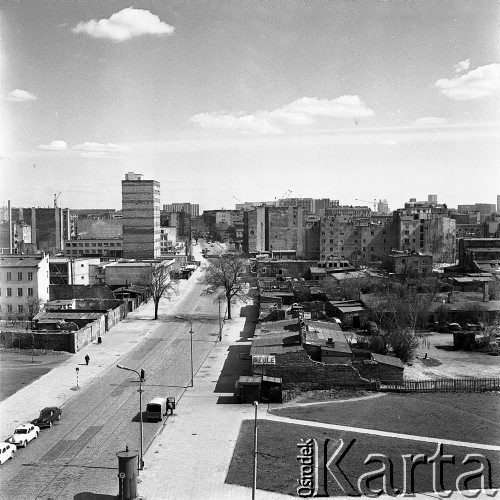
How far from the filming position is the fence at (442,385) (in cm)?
2915

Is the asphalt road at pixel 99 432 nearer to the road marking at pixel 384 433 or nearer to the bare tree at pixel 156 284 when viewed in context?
the road marking at pixel 384 433

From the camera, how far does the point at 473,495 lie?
1830 cm

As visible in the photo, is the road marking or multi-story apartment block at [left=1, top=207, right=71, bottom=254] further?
multi-story apartment block at [left=1, top=207, right=71, bottom=254]

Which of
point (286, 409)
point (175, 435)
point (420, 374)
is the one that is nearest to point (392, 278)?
point (420, 374)

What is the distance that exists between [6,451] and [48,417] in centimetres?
368

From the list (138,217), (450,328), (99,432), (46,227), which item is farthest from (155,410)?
(46,227)

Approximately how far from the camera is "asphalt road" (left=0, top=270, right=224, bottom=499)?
1917cm

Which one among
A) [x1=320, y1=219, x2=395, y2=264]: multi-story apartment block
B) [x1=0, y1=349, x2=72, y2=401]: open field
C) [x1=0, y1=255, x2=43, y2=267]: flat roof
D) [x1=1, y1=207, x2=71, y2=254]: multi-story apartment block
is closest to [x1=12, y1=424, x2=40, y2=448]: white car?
Answer: [x1=0, y1=349, x2=72, y2=401]: open field

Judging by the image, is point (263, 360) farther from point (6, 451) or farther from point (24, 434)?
point (6, 451)

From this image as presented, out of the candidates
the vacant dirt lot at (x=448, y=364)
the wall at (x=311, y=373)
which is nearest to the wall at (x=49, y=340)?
the wall at (x=311, y=373)

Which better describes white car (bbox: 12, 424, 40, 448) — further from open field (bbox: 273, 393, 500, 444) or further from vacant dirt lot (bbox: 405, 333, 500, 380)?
vacant dirt lot (bbox: 405, 333, 500, 380)

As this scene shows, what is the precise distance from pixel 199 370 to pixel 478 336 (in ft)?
62.4

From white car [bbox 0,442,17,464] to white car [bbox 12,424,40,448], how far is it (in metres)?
0.74

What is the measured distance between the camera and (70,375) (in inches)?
1303
